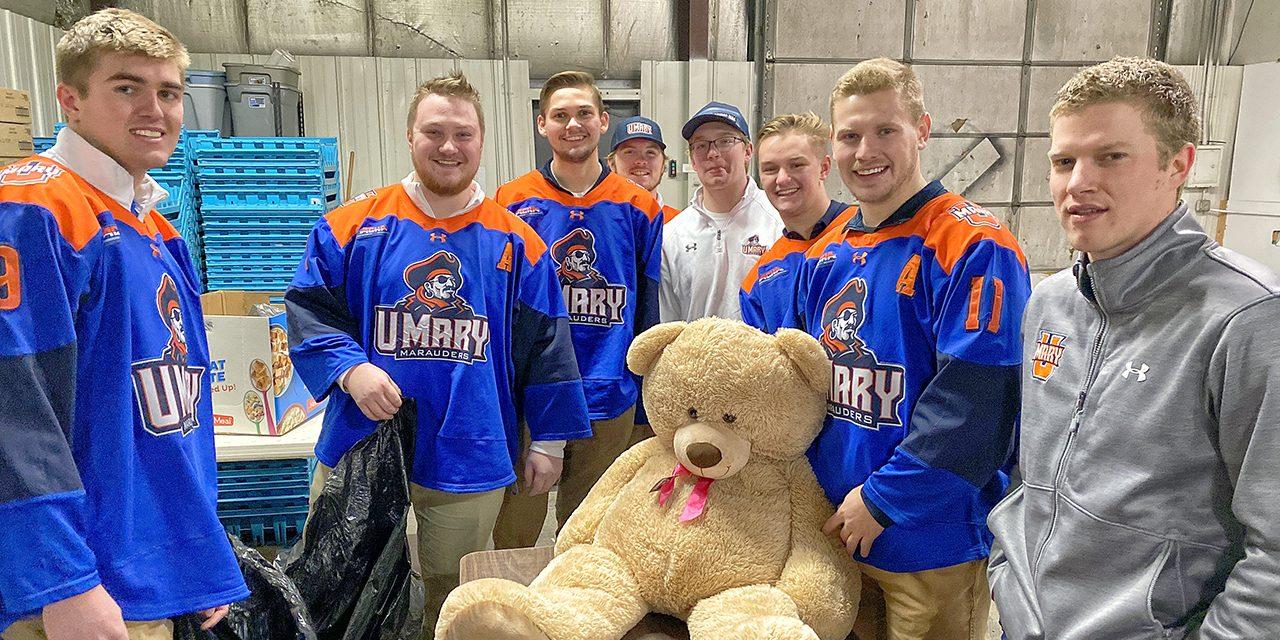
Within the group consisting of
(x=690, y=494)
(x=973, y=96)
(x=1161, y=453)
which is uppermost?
(x=973, y=96)

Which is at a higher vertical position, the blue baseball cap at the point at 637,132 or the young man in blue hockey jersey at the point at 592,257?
the blue baseball cap at the point at 637,132

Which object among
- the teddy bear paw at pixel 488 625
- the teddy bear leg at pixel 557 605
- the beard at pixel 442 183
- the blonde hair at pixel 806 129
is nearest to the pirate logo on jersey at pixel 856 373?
the teddy bear leg at pixel 557 605

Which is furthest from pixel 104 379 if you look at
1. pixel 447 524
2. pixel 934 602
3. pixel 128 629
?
pixel 934 602

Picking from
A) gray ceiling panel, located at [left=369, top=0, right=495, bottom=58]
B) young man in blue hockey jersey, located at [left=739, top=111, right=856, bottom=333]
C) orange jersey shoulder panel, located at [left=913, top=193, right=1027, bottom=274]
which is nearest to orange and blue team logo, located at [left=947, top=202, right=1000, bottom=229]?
orange jersey shoulder panel, located at [left=913, top=193, right=1027, bottom=274]

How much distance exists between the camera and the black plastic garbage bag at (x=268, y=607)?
190 centimetres

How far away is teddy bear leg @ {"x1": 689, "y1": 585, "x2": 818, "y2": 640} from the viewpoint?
1265 millimetres

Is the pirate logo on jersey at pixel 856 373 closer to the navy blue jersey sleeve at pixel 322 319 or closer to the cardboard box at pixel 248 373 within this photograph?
the navy blue jersey sleeve at pixel 322 319

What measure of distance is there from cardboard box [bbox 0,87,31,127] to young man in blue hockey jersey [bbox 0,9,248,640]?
94.7 inches

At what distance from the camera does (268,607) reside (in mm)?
1946

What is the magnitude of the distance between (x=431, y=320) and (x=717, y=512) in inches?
39.3

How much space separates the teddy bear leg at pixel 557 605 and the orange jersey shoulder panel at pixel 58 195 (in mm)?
931

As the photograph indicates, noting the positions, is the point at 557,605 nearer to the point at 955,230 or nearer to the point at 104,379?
the point at 104,379

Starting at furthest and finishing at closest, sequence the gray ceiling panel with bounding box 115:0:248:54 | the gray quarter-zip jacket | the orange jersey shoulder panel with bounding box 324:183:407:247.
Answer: the gray ceiling panel with bounding box 115:0:248:54 → the orange jersey shoulder panel with bounding box 324:183:407:247 → the gray quarter-zip jacket

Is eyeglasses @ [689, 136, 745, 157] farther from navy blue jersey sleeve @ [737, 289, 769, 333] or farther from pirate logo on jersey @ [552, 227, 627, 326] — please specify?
navy blue jersey sleeve @ [737, 289, 769, 333]
